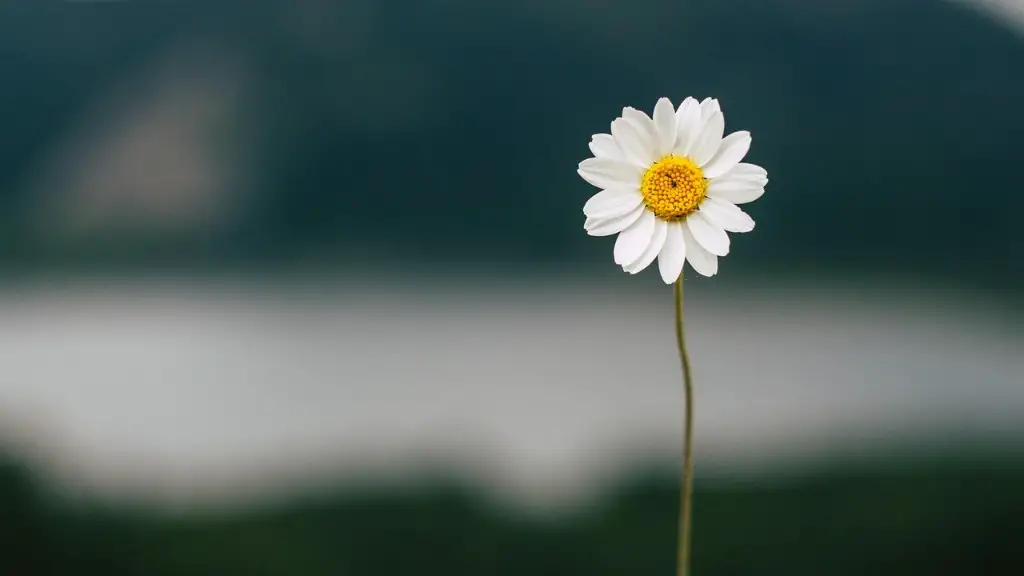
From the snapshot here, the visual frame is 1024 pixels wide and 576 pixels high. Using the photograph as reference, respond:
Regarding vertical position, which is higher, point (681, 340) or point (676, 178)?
point (676, 178)

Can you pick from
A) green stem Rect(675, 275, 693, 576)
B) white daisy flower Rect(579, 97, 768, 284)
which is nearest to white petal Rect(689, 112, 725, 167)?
white daisy flower Rect(579, 97, 768, 284)

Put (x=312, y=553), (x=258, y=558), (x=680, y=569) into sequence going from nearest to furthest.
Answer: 1. (x=680, y=569)
2. (x=312, y=553)
3. (x=258, y=558)

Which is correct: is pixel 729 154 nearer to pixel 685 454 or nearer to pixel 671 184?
pixel 671 184

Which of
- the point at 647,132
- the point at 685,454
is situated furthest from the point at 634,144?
the point at 685,454

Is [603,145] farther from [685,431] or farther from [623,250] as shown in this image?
[685,431]

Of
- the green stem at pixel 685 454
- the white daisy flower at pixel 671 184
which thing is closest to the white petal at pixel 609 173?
the white daisy flower at pixel 671 184

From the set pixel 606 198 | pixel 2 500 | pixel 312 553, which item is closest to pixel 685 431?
pixel 606 198
